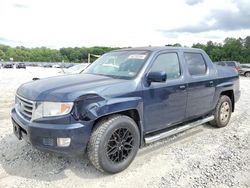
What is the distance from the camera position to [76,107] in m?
3.45

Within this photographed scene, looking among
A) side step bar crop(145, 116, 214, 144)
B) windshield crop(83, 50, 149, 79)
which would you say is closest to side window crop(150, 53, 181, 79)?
windshield crop(83, 50, 149, 79)

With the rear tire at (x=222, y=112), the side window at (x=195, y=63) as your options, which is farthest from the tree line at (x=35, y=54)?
the side window at (x=195, y=63)

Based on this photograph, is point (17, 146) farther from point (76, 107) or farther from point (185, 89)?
point (185, 89)

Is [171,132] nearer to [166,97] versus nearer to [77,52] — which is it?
[166,97]

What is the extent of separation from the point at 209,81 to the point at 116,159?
274 centimetres

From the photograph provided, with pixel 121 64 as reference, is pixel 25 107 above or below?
Answer: below

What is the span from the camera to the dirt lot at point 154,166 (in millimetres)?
3619

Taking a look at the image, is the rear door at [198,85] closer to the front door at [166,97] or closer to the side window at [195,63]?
the side window at [195,63]

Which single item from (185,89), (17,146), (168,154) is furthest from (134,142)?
(17,146)

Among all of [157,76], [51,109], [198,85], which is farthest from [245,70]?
[51,109]

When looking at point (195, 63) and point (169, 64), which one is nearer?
point (169, 64)

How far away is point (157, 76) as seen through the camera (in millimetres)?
4000

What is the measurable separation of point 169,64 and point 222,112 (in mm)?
2182

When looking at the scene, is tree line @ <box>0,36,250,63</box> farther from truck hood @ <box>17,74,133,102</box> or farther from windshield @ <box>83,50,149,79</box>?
truck hood @ <box>17,74,133,102</box>
